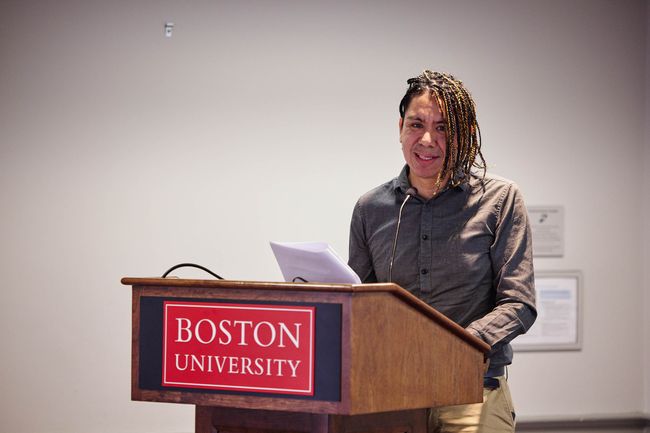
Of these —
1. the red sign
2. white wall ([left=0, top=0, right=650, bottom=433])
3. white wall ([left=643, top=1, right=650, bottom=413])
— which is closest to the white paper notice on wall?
white wall ([left=0, top=0, right=650, bottom=433])

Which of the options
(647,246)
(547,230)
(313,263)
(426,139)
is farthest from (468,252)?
(647,246)

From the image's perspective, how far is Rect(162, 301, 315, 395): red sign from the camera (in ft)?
5.08

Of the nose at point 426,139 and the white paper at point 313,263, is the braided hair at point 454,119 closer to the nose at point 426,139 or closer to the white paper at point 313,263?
the nose at point 426,139

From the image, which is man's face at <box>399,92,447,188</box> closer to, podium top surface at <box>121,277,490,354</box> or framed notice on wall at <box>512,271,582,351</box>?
podium top surface at <box>121,277,490,354</box>

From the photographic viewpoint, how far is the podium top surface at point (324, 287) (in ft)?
4.96

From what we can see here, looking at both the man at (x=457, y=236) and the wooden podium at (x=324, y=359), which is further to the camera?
the man at (x=457, y=236)

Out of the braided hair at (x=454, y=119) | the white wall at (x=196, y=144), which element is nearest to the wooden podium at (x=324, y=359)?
the braided hair at (x=454, y=119)

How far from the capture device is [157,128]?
425 centimetres

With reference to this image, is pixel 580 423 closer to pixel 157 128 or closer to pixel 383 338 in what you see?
pixel 157 128

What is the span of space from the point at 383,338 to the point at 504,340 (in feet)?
1.58

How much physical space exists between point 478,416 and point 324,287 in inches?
28.7

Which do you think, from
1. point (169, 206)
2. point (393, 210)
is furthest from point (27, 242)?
point (393, 210)

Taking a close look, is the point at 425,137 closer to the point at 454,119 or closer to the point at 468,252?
the point at 454,119

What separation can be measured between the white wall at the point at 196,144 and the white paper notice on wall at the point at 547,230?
0.05 m
